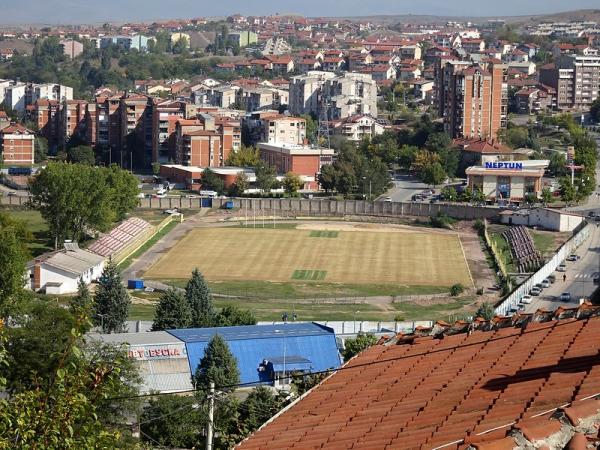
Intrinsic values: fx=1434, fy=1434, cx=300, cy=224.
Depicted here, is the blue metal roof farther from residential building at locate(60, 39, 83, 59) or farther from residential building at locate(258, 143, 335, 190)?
residential building at locate(60, 39, 83, 59)

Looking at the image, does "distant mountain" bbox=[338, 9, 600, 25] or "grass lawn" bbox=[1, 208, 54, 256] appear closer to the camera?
"grass lawn" bbox=[1, 208, 54, 256]

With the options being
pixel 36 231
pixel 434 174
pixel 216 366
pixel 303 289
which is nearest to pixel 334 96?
pixel 434 174

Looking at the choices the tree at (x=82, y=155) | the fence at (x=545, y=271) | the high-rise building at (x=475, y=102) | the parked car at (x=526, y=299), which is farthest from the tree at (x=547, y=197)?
the tree at (x=82, y=155)

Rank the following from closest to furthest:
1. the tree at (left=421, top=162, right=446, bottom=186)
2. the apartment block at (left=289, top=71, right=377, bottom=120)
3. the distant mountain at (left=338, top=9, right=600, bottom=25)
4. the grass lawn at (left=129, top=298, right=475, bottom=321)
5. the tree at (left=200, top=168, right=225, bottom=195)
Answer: the grass lawn at (left=129, top=298, right=475, bottom=321), the tree at (left=200, top=168, right=225, bottom=195), the tree at (left=421, top=162, right=446, bottom=186), the apartment block at (left=289, top=71, right=377, bottom=120), the distant mountain at (left=338, top=9, right=600, bottom=25)

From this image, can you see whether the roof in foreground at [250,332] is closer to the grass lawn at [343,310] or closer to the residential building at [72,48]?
the grass lawn at [343,310]

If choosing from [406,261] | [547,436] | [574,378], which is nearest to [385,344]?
[574,378]

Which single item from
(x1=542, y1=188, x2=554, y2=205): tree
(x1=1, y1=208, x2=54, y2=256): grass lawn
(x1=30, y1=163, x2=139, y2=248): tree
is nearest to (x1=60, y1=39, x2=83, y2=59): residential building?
(x1=1, y1=208, x2=54, y2=256): grass lawn

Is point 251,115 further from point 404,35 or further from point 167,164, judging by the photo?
point 404,35

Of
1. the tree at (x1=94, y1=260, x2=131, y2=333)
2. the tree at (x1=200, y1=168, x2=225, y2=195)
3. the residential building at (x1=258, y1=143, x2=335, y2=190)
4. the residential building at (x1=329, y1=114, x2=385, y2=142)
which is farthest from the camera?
the residential building at (x1=329, y1=114, x2=385, y2=142)
